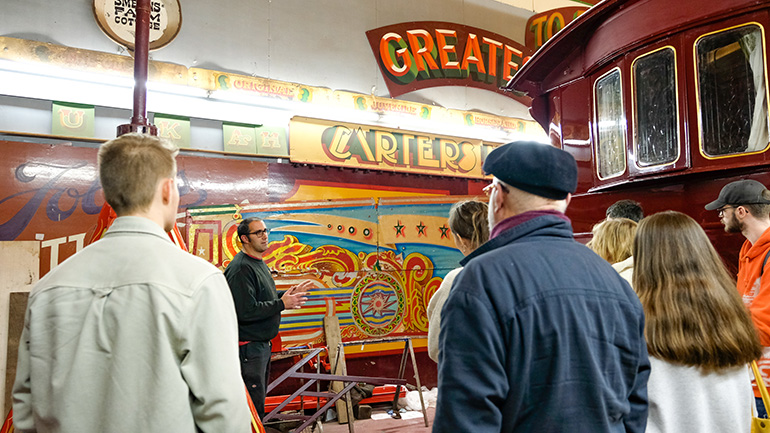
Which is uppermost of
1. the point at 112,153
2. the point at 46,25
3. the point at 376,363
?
the point at 46,25

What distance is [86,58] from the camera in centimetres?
503

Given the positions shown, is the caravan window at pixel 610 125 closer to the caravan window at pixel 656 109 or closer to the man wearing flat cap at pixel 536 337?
the caravan window at pixel 656 109

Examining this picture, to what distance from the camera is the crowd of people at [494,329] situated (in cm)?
124

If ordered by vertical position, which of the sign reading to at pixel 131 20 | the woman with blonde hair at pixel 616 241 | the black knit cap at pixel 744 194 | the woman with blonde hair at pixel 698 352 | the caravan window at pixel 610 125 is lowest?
the woman with blonde hair at pixel 698 352

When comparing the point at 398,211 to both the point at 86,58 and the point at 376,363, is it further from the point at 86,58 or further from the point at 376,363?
the point at 86,58

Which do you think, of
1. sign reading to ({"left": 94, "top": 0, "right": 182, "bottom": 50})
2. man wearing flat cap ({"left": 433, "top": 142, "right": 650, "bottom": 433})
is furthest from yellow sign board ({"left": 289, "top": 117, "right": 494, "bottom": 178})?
man wearing flat cap ({"left": 433, "top": 142, "right": 650, "bottom": 433})

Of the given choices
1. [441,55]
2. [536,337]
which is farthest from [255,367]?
[441,55]

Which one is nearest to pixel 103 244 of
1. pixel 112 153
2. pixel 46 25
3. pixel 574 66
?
pixel 112 153

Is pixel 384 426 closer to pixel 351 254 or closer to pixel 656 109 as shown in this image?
pixel 351 254

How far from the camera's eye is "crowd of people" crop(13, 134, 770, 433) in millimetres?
1239

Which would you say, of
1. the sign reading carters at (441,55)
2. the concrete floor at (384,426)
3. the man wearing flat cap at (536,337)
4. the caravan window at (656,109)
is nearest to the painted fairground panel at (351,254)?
the concrete floor at (384,426)

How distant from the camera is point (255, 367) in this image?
13.2 feet

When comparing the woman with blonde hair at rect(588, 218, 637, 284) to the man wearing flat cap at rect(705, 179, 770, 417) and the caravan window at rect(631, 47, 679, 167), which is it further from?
the caravan window at rect(631, 47, 679, 167)

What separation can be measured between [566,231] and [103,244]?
4.07 feet
